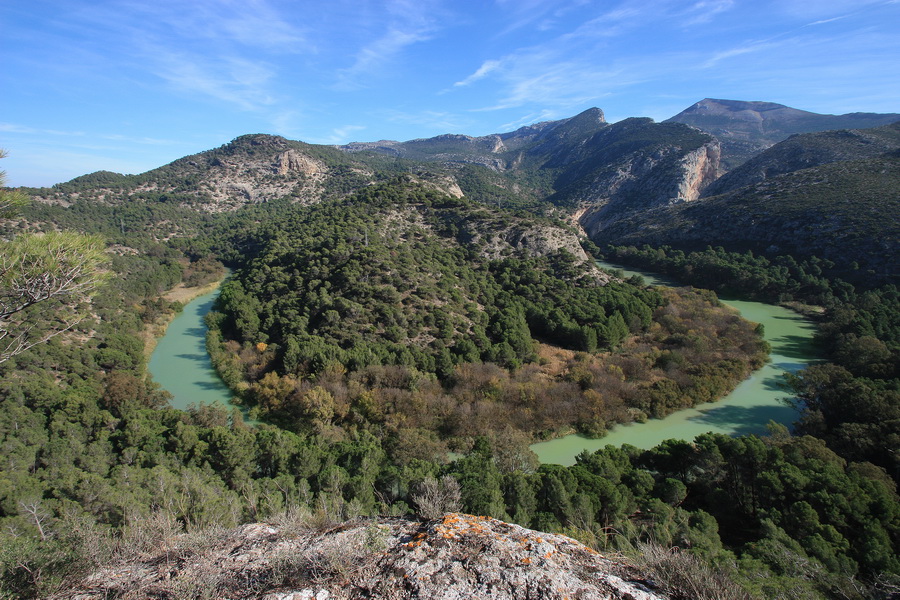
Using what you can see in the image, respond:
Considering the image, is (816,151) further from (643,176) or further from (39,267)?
(39,267)

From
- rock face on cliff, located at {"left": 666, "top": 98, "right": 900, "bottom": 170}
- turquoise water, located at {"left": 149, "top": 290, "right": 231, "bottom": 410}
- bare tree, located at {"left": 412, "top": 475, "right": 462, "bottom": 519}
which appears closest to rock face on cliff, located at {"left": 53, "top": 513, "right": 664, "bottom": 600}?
bare tree, located at {"left": 412, "top": 475, "right": 462, "bottom": 519}

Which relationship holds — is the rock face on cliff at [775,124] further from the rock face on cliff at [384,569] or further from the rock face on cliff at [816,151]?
the rock face on cliff at [384,569]

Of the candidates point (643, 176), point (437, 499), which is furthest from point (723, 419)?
point (643, 176)

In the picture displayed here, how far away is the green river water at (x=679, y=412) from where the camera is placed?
24.5 meters

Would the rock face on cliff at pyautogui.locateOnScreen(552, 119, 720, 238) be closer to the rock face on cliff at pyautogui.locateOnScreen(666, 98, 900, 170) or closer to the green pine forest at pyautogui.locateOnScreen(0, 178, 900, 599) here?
the rock face on cliff at pyautogui.locateOnScreen(666, 98, 900, 170)

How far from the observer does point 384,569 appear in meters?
4.89

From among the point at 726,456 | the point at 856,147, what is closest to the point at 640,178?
the point at 856,147

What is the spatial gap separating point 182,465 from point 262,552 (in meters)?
16.8

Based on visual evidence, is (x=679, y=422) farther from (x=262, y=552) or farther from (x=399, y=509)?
(x=262, y=552)

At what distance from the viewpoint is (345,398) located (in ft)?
84.7

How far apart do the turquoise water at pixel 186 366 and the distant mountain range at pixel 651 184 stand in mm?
38654

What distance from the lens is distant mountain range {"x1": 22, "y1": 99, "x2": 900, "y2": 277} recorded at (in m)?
54.2

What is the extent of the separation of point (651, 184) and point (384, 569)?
371ft

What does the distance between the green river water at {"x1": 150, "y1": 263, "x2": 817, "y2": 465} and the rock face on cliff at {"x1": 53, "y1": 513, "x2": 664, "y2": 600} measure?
18.7 meters
